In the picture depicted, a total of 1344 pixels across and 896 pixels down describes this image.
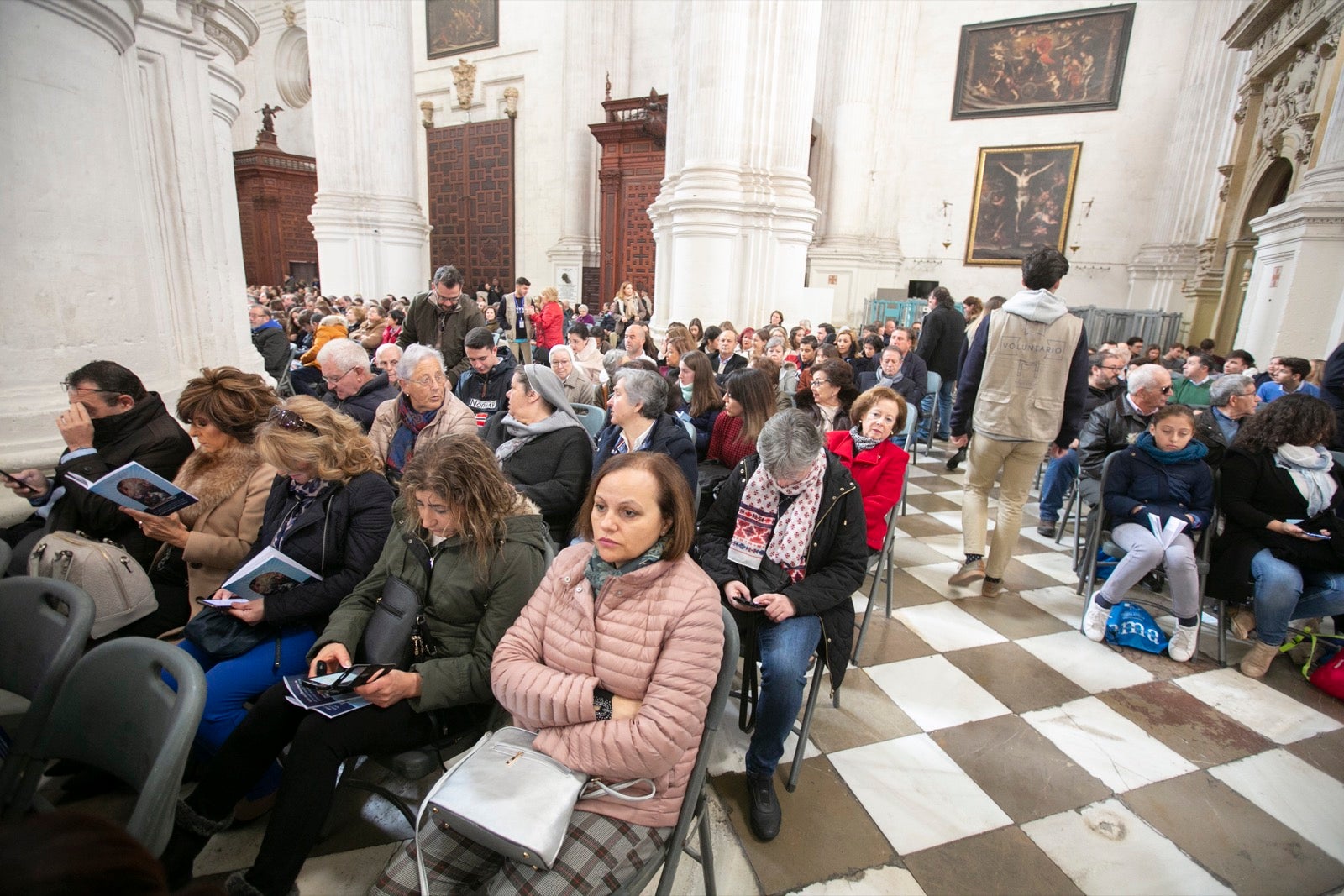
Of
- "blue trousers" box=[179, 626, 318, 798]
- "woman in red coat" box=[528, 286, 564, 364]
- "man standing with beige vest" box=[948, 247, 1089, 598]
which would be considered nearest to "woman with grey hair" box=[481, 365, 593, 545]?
"blue trousers" box=[179, 626, 318, 798]

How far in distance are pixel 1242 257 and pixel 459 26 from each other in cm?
1681

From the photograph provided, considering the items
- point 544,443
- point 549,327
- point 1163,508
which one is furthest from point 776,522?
point 549,327

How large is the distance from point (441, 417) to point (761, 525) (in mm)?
1650

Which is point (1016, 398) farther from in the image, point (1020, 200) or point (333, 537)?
point (1020, 200)

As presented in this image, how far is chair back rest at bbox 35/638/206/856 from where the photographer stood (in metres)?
1.11

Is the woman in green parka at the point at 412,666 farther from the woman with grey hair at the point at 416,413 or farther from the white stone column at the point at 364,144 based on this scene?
the white stone column at the point at 364,144

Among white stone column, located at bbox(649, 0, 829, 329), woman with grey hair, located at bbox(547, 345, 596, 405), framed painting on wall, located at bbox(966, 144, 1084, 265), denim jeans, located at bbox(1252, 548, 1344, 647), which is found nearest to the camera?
denim jeans, located at bbox(1252, 548, 1344, 647)

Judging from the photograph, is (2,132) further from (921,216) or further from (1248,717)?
(921,216)

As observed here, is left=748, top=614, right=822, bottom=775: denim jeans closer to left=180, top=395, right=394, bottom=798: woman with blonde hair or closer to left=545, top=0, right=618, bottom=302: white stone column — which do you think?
left=180, top=395, right=394, bottom=798: woman with blonde hair

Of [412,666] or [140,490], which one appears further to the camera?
[140,490]

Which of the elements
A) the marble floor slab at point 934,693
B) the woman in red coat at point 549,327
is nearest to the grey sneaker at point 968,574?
the marble floor slab at point 934,693

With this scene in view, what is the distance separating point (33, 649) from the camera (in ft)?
4.90

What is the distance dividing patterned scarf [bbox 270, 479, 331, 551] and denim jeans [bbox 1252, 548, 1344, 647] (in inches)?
158

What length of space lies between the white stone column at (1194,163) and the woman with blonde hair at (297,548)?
1326 centimetres
